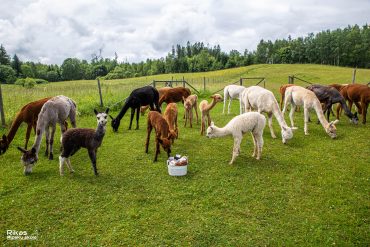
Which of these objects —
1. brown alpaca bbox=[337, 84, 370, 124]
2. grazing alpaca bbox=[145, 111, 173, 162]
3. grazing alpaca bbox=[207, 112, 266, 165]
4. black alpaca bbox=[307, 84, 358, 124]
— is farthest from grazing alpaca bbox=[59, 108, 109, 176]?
brown alpaca bbox=[337, 84, 370, 124]

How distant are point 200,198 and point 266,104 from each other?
567 centimetres

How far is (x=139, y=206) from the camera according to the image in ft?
17.8

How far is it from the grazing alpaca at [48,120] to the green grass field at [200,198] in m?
0.43

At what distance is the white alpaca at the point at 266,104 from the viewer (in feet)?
30.1

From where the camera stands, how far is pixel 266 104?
10.0 meters

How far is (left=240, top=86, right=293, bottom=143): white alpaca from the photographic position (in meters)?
9.18

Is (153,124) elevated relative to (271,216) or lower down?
elevated

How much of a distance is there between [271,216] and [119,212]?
2.93 metres

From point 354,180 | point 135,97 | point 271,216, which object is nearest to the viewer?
point 271,216

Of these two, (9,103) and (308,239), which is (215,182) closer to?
(308,239)

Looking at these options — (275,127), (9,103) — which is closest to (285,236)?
(275,127)

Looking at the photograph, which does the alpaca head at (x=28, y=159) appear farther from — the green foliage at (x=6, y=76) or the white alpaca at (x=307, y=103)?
the green foliage at (x=6, y=76)

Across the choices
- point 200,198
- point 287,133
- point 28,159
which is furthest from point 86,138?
point 287,133

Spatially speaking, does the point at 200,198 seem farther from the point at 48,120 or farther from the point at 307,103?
the point at 307,103
